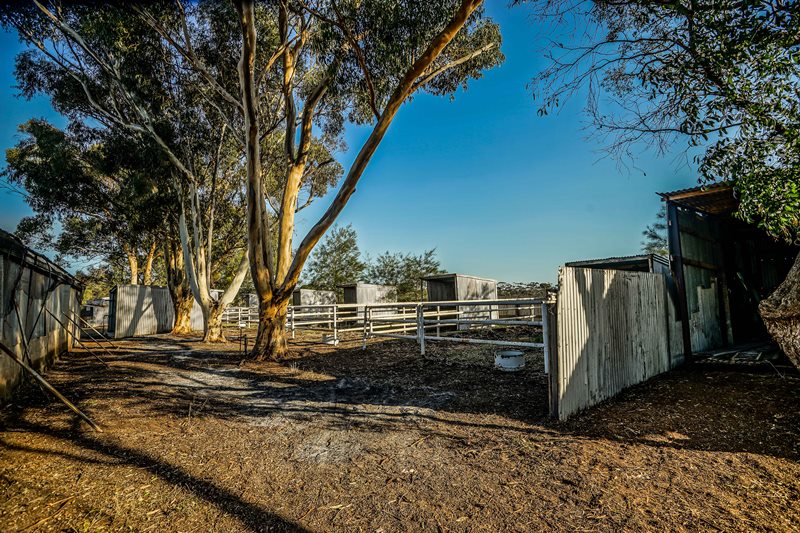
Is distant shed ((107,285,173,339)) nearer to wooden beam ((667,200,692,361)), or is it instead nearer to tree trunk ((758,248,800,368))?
wooden beam ((667,200,692,361))

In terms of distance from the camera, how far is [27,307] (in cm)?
671

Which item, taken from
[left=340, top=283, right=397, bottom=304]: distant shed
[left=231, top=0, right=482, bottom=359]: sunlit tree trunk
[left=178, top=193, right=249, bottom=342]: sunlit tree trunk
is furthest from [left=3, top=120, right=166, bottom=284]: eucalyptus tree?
[left=340, top=283, right=397, bottom=304]: distant shed

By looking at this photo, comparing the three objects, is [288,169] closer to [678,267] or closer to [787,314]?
[678,267]

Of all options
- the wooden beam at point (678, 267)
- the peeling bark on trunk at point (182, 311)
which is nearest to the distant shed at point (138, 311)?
the peeling bark on trunk at point (182, 311)

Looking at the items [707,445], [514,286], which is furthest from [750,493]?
[514,286]

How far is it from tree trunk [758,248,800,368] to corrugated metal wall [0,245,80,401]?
10072 millimetres

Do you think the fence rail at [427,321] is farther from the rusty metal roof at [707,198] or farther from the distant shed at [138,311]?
the rusty metal roof at [707,198]

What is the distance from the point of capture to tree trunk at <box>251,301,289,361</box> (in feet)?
29.1

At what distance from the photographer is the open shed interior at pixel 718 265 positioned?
740cm

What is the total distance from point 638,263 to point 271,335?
29.9 ft

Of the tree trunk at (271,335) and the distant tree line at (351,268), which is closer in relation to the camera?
the tree trunk at (271,335)

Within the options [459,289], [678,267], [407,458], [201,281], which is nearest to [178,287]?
[201,281]

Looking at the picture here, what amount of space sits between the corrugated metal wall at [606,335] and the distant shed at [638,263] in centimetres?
95

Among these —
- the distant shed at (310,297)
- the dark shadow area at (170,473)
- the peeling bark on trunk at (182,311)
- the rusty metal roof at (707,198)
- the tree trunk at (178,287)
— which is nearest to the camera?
the dark shadow area at (170,473)
